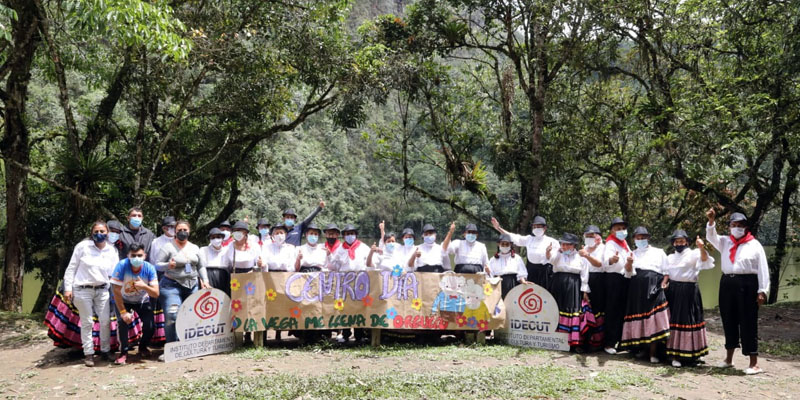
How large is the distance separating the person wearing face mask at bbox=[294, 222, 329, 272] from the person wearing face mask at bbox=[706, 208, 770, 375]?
4778mm

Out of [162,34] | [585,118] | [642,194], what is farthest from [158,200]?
[642,194]

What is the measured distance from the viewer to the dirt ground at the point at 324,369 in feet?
20.2

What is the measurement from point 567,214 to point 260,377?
490 inches

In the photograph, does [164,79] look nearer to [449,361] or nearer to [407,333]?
[407,333]

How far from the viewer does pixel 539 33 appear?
44.2 feet

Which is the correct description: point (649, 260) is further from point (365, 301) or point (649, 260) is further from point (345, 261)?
point (345, 261)

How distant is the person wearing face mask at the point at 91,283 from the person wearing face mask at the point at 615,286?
602 cm

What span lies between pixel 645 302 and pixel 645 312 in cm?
12

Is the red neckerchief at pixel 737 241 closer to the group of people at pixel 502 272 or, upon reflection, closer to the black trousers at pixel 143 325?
the group of people at pixel 502 272

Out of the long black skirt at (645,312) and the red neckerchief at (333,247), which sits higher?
the red neckerchief at (333,247)

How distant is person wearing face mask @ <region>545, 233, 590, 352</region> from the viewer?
805 cm

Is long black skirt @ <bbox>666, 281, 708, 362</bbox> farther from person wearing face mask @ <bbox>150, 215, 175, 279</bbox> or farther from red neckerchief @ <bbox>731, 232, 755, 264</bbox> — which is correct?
person wearing face mask @ <bbox>150, 215, 175, 279</bbox>

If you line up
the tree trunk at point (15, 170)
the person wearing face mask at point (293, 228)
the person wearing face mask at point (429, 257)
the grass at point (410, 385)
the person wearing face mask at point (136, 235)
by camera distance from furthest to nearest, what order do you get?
the tree trunk at point (15, 170) < the person wearing face mask at point (293, 228) < the person wearing face mask at point (429, 257) < the person wearing face mask at point (136, 235) < the grass at point (410, 385)

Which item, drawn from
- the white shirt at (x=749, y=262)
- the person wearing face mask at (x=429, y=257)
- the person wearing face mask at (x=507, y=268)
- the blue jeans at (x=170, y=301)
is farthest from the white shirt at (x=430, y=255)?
the white shirt at (x=749, y=262)
